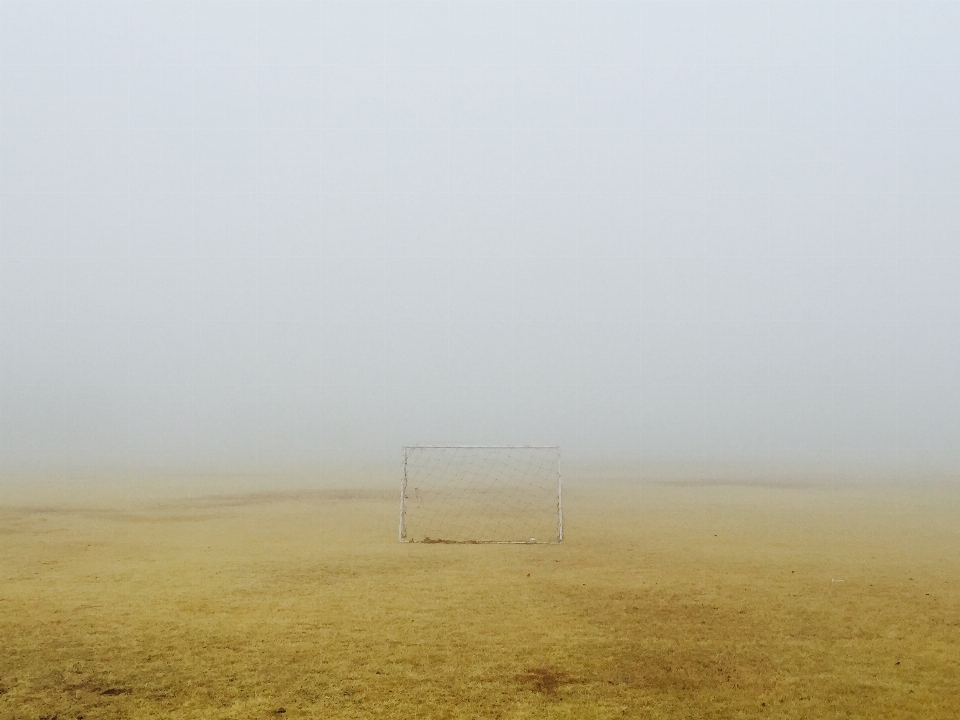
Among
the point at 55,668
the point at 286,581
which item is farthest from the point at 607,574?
the point at 55,668

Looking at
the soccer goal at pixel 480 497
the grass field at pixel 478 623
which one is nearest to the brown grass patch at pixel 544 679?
the grass field at pixel 478 623

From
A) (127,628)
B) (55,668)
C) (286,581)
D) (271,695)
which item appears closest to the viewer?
(271,695)

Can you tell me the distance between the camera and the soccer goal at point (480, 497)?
47.9 ft

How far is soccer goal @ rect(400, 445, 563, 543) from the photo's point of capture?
1459 cm

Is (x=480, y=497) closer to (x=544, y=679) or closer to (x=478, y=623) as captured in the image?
(x=478, y=623)

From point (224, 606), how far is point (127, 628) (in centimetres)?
117

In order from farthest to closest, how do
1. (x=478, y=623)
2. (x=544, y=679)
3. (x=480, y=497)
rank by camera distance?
(x=480, y=497)
(x=478, y=623)
(x=544, y=679)

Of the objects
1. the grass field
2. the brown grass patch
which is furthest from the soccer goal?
the brown grass patch

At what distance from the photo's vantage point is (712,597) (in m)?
9.30

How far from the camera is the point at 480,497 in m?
20.6

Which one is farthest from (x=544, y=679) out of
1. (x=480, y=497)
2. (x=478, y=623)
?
(x=480, y=497)

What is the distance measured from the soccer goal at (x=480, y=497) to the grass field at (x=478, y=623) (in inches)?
39.3

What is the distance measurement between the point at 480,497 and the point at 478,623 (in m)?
12.3

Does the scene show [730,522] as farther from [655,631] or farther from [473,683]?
[473,683]
